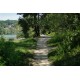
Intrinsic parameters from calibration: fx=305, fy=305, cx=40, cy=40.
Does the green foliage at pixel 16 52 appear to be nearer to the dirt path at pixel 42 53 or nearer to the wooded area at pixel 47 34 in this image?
the wooded area at pixel 47 34

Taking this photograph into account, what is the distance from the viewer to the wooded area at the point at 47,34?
367 inches

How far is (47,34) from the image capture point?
9523 millimetres

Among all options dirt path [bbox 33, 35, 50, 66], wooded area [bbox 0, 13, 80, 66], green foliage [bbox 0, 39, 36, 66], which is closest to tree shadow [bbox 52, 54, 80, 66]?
wooded area [bbox 0, 13, 80, 66]

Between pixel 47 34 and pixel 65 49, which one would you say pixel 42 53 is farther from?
pixel 47 34

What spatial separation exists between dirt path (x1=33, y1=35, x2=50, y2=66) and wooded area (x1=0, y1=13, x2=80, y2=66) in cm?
14

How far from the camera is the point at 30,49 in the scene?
11.1 meters

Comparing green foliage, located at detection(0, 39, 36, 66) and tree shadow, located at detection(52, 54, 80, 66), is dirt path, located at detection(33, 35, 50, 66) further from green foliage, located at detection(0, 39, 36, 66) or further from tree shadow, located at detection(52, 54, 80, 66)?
tree shadow, located at detection(52, 54, 80, 66)

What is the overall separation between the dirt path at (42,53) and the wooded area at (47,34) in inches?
5.6

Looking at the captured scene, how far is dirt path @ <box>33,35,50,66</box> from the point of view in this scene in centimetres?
941

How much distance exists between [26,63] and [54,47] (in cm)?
170

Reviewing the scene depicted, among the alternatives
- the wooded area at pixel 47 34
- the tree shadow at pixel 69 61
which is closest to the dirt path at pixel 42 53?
the wooded area at pixel 47 34

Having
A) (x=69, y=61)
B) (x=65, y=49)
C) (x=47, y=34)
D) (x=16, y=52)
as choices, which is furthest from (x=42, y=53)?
(x=69, y=61)

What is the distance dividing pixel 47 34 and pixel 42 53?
1.24 metres
